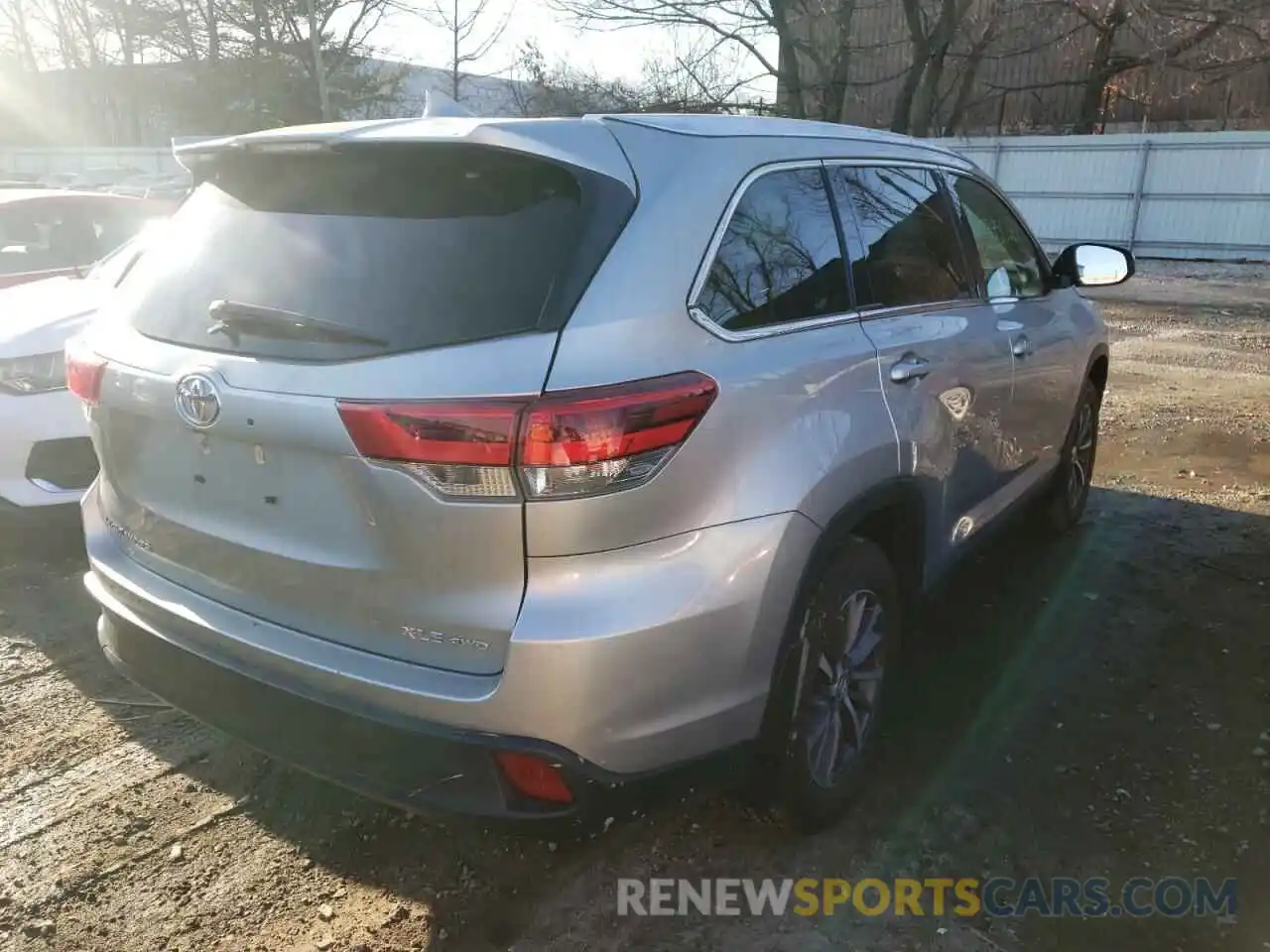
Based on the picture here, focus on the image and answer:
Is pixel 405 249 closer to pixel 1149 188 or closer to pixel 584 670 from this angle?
pixel 584 670

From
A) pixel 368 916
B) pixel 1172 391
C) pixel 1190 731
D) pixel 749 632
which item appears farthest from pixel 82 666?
pixel 1172 391

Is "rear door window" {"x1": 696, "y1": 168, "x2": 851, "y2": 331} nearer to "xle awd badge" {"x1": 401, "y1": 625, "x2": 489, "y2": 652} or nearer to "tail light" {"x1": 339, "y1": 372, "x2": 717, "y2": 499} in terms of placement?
"tail light" {"x1": 339, "y1": 372, "x2": 717, "y2": 499}

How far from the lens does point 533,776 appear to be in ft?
6.68

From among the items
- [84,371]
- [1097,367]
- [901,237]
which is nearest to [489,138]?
[84,371]

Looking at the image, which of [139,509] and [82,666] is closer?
[139,509]

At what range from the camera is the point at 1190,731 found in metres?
3.33

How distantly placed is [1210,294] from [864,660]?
48.0 ft

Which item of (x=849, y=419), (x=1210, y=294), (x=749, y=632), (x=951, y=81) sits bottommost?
(x=1210, y=294)

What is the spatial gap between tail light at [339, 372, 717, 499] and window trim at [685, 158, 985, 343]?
1.08 feet

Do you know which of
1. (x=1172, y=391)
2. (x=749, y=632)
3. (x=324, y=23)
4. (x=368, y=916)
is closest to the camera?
(x=749, y=632)

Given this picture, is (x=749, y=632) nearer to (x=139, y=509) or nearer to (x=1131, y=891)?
(x=1131, y=891)

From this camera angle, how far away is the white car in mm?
4316

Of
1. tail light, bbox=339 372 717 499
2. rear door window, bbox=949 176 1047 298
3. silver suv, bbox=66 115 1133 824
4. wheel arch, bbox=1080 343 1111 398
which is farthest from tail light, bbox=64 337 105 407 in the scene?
wheel arch, bbox=1080 343 1111 398

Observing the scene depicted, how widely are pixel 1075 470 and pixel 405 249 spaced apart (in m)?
3.88
